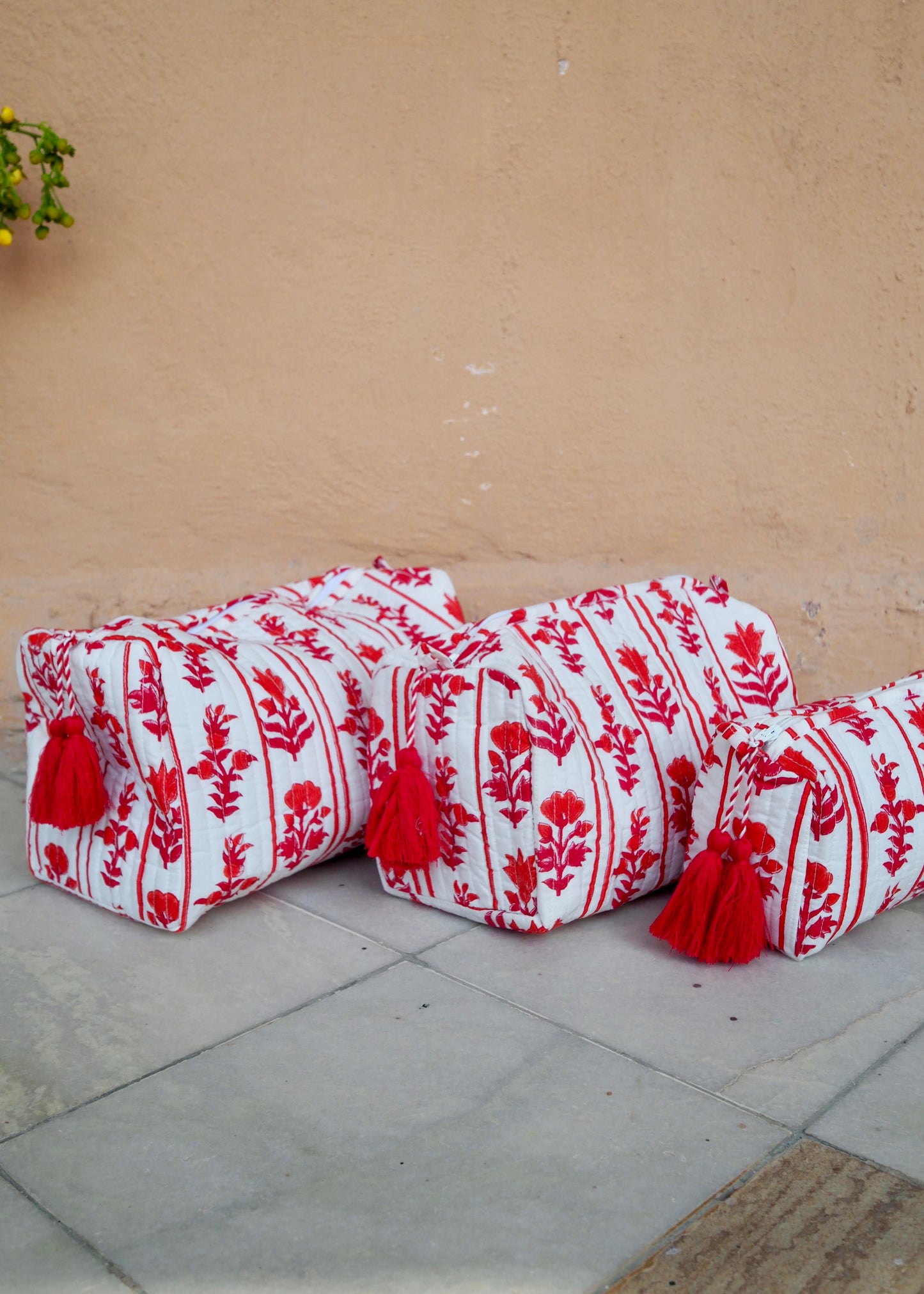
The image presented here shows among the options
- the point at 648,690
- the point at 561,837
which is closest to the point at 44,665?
the point at 561,837

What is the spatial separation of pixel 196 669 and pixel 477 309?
4.08 ft

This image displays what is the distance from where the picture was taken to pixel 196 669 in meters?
1.80

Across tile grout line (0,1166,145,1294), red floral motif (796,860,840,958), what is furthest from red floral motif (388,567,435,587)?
tile grout line (0,1166,145,1294)

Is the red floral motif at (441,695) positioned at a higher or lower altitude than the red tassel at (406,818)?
higher

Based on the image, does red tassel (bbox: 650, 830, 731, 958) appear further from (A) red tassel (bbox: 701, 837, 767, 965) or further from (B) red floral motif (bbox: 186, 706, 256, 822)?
(B) red floral motif (bbox: 186, 706, 256, 822)

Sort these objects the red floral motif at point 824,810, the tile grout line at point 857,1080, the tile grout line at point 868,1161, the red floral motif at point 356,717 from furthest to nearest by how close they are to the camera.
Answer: the red floral motif at point 356,717, the red floral motif at point 824,810, the tile grout line at point 857,1080, the tile grout line at point 868,1161

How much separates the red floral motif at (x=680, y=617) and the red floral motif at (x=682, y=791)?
0.22m

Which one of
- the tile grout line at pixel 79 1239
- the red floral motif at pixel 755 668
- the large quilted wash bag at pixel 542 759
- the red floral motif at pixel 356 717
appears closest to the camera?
the tile grout line at pixel 79 1239

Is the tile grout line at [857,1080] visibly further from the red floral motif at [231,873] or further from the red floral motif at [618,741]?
the red floral motif at [231,873]

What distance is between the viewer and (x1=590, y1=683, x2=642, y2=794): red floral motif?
5.99 ft

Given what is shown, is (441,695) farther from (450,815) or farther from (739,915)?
(739,915)

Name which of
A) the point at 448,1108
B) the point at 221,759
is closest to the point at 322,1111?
the point at 448,1108

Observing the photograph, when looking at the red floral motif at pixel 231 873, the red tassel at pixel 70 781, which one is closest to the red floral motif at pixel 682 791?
the red floral motif at pixel 231 873

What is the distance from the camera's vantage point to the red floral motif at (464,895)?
1.82 m
